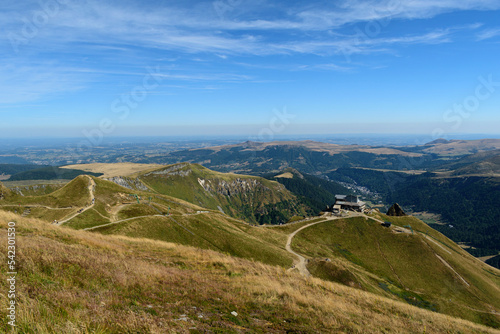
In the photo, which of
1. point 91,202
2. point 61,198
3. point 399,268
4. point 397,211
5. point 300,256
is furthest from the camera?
point 397,211

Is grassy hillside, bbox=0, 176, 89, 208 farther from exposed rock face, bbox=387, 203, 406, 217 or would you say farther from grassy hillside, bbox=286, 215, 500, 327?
exposed rock face, bbox=387, 203, 406, 217

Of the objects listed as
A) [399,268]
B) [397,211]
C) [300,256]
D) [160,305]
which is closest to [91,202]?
[300,256]

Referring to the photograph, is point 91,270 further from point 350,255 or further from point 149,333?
point 350,255

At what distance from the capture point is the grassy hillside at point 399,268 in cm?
7012

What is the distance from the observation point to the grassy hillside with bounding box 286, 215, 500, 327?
2761 inches

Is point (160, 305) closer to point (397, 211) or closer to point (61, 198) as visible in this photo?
point (61, 198)

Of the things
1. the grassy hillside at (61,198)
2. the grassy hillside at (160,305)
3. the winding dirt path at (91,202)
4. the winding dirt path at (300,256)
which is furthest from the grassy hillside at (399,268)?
the grassy hillside at (61,198)

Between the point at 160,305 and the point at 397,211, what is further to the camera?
the point at 397,211

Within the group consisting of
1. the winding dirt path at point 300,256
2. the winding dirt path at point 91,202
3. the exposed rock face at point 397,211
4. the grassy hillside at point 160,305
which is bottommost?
the exposed rock face at point 397,211

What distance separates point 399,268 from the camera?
91875 mm

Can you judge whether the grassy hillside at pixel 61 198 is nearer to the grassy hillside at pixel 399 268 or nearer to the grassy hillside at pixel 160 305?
the grassy hillside at pixel 160 305

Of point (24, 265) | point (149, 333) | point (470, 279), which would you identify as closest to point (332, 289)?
point (149, 333)

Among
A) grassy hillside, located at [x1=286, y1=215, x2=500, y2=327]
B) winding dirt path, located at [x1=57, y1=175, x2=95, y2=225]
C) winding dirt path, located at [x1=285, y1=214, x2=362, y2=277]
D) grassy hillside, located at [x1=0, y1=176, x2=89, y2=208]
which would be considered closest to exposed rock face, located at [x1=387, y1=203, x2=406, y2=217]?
grassy hillside, located at [x1=286, y1=215, x2=500, y2=327]

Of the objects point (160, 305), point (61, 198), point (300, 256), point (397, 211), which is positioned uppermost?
point (160, 305)
